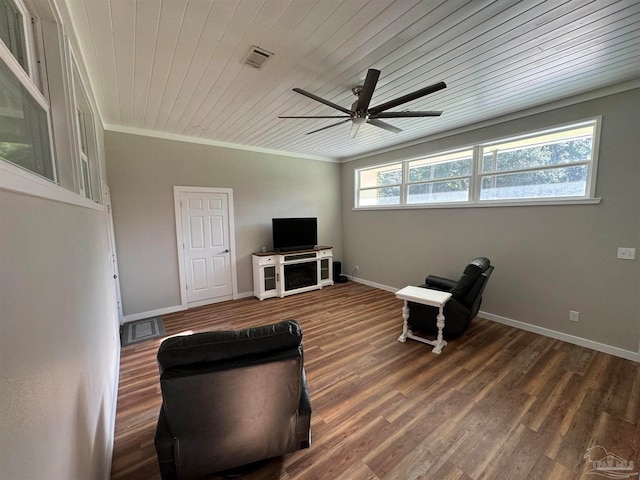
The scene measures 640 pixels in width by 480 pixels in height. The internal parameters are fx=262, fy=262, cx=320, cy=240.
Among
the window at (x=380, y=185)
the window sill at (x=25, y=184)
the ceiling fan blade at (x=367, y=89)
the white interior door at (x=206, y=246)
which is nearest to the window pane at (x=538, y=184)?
the window at (x=380, y=185)

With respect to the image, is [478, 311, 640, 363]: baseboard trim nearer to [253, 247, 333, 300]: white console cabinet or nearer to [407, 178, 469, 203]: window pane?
[407, 178, 469, 203]: window pane

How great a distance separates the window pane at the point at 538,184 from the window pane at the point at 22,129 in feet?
15.0

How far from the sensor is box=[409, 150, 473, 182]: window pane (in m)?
4.04

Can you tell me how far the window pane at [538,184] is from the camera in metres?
3.08

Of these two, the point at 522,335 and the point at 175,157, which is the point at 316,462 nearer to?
the point at 522,335

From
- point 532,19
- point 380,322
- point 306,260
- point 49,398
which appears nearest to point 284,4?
point 532,19

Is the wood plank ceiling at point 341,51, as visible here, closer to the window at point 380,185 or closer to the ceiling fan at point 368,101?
the ceiling fan at point 368,101

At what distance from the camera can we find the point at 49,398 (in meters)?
0.79

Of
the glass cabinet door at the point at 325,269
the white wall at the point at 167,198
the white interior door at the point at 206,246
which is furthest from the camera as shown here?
the glass cabinet door at the point at 325,269

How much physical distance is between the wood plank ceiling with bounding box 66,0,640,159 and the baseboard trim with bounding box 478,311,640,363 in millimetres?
2807

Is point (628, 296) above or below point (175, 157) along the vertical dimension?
below

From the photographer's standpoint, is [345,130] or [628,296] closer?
[628,296]

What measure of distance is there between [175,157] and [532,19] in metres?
4.45

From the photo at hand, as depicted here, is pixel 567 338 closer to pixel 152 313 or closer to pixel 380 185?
pixel 380 185
